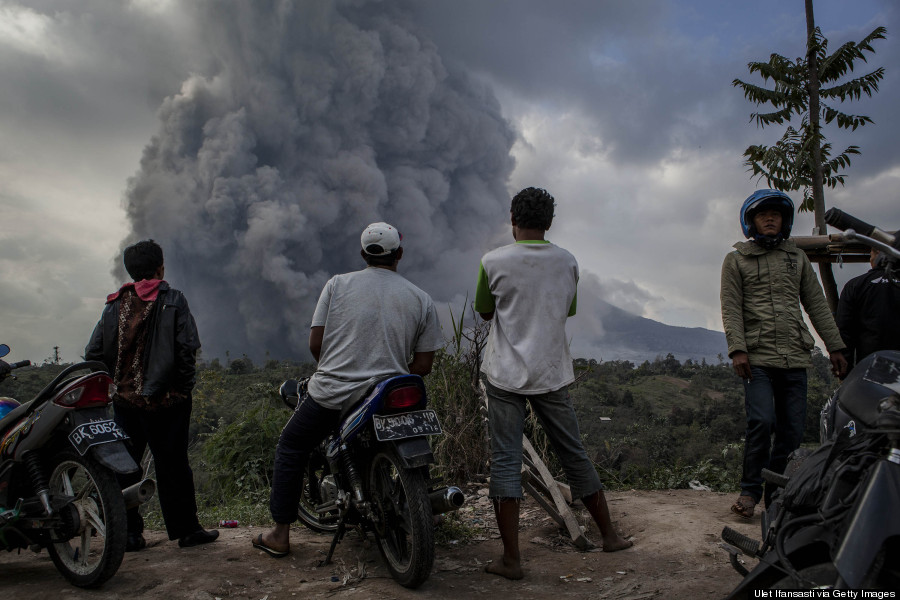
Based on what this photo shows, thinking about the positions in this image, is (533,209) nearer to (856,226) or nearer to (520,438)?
(520,438)

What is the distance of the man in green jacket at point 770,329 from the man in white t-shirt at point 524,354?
1.22 meters

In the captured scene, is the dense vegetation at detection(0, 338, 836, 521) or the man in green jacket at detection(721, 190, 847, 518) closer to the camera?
the man in green jacket at detection(721, 190, 847, 518)

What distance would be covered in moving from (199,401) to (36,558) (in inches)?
464

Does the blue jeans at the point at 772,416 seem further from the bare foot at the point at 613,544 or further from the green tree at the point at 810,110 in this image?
the green tree at the point at 810,110

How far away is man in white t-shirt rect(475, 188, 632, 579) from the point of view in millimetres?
3498

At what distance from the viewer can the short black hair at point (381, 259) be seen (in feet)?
12.3

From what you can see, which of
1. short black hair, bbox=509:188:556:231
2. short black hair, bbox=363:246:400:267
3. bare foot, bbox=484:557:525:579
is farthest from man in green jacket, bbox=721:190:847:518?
short black hair, bbox=363:246:400:267

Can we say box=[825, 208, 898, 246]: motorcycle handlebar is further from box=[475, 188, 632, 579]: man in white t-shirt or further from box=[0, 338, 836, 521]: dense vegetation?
box=[0, 338, 836, 521]: dense vegetation

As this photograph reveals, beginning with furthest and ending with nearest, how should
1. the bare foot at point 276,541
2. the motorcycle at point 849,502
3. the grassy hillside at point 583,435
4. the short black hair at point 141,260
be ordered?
1. the grassy hillside at point 583,435
2. the short black hair at point 141,260
3. the bare foot at point 276,541
4. the motorcycle at point 849,502

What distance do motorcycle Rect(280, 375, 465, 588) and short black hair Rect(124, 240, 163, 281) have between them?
1522 millimetres

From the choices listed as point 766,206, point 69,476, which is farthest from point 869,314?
point 69,476

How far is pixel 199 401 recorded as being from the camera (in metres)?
15.3

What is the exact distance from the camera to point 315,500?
4.19 m

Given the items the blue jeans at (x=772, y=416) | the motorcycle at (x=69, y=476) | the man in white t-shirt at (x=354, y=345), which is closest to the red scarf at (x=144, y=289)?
the motorcycle at (x=69, y=476)
